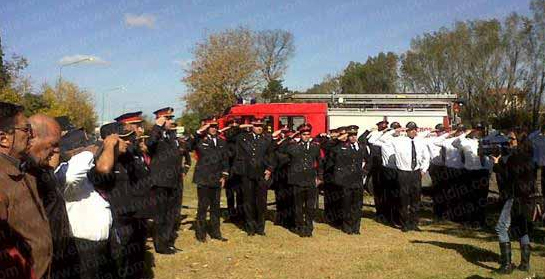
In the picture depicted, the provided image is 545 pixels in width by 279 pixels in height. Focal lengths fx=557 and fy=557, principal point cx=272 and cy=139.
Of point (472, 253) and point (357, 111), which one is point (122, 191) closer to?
point (472, 253)

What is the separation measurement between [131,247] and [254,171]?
3.45m

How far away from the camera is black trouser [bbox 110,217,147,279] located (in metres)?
6.02

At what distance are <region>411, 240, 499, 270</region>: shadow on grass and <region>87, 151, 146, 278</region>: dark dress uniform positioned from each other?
4463 millimetres

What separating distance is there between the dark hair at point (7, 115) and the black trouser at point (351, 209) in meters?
7.73

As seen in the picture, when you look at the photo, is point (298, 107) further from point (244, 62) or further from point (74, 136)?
point (244, 62)

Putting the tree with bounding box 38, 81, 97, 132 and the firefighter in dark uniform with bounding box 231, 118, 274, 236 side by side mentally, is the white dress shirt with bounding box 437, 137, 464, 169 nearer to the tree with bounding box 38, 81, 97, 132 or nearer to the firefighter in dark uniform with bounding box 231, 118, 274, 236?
the firefighter in dark uniform with bounding box 231, 118, 274, 236

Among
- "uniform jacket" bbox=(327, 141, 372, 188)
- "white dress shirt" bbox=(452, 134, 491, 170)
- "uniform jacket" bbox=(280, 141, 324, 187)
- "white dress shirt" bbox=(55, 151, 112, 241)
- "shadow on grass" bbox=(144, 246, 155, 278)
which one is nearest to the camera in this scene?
"white dress shirt" bbox=(55, 151, 112, 241)

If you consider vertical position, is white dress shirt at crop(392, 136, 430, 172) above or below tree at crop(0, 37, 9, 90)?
below

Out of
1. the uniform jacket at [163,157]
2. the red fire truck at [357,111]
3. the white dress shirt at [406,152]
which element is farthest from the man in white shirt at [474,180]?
the uniform jacket at [163,157]

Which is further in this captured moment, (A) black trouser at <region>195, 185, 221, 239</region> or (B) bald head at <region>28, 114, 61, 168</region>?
(A) black trouser at <region>195, 185, 221, 239</region>

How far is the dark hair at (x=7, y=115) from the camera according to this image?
2.82m

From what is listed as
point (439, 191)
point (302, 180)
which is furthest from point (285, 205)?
point (439, 191)

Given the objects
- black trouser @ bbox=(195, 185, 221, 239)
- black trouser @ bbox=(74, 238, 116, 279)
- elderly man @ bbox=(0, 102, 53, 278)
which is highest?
elderly man @ bbox=(0, 102, 53, 278)

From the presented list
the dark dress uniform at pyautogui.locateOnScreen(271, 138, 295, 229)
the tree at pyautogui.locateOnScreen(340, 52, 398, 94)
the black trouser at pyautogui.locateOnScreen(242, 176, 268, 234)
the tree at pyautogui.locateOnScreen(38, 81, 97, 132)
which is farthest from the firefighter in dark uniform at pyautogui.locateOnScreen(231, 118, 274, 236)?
the tree at pyautogui.locateOnScreen(340, 52, 398, 94)
